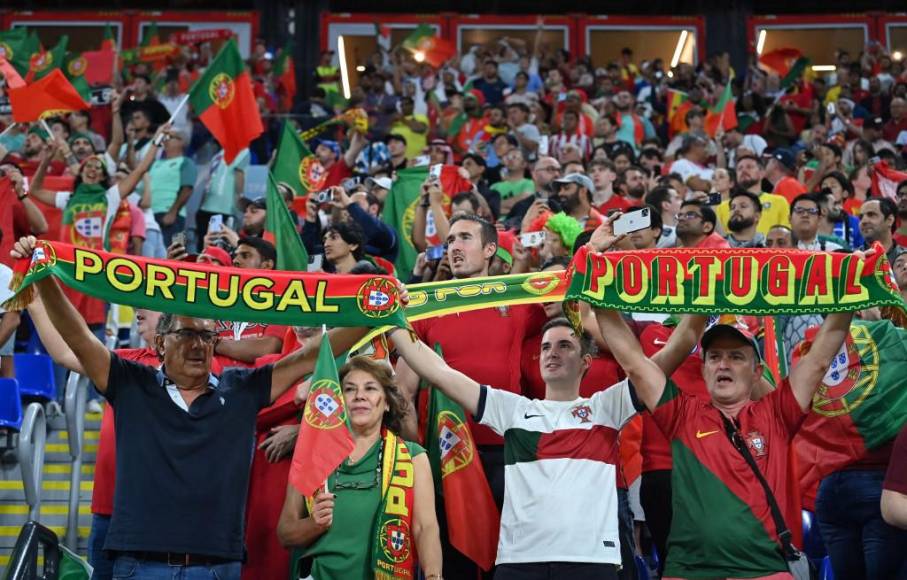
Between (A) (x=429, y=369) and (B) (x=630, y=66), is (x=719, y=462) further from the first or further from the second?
(B) (x=630, y=66)

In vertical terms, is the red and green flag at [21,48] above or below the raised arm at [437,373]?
above

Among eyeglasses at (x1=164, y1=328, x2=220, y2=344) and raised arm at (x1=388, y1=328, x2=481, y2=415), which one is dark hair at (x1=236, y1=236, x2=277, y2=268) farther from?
eyeglasses at (x1=164, y1=328, x2=220, y2=344)

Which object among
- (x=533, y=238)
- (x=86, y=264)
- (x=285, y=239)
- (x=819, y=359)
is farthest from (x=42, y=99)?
(x=819, y=359)

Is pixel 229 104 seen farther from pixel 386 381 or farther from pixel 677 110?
pixel 677 110

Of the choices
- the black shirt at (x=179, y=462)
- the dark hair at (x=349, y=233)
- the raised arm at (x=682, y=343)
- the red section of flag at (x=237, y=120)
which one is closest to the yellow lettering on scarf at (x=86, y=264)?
the black shirt at (x=179, y=462)

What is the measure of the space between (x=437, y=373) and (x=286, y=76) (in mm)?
16031

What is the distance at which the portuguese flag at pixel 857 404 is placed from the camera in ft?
19.5

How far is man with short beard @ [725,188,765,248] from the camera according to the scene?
932 cm

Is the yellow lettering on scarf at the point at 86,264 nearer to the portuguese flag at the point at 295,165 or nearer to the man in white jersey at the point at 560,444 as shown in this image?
the man in white jersey at the point at 560,444

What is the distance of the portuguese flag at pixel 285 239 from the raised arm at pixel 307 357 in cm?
248

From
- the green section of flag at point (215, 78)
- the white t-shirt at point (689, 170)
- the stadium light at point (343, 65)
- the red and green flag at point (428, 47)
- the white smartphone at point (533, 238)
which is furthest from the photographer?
the stadium light at point (343, 65)

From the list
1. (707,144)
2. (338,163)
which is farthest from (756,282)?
(707,144)

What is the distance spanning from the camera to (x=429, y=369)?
18.7 ft

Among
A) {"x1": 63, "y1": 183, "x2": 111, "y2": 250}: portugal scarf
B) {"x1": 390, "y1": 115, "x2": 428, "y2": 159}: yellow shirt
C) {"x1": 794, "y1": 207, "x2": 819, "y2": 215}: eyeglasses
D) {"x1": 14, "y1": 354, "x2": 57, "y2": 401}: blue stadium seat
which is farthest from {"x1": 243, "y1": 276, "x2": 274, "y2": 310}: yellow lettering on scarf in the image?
{"x1": 390, "y1": 115, "x2": 428, "y2": 159}: yellow shirt
